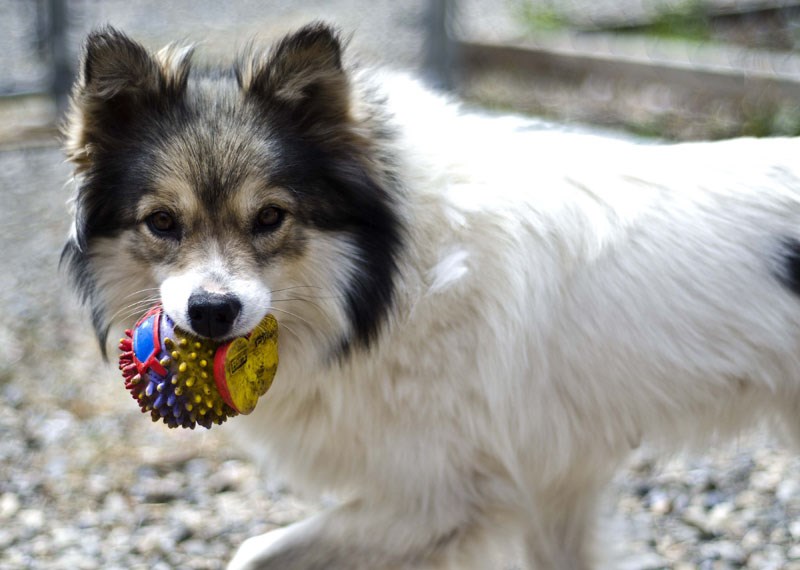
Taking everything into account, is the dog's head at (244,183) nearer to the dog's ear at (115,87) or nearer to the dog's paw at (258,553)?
the dog's ear at (115,87)

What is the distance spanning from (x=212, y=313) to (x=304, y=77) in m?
0.71

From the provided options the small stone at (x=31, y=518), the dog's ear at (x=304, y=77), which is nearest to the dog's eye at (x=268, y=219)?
the dog's ear at (x=304, y=77)

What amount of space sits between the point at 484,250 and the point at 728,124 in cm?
426

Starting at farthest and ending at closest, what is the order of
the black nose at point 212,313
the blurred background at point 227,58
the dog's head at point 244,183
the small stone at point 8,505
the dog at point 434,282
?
the small stone at point 8,505 → the blurred background at point 227,58 → the dog at point 434,282 → the dog's head at point 244,183 → the black nose at point 212,313

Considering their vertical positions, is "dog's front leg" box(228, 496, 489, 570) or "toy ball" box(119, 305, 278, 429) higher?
"toy ball" box(119, 305, 278, 429)

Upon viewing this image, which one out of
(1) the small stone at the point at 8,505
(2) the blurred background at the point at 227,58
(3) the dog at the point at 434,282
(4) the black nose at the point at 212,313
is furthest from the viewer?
(1) the small stone at the point at 8,505

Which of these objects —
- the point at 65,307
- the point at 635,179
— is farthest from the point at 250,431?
the point at 65,307

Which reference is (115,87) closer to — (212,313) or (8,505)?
(212,313)

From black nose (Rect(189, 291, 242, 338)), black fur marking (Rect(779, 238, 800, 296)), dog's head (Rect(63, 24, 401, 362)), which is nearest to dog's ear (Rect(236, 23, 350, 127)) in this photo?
dog's head (Rect(63, 24, 401, 362))

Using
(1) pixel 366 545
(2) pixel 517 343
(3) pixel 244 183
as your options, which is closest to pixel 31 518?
(1) pixel 366 545

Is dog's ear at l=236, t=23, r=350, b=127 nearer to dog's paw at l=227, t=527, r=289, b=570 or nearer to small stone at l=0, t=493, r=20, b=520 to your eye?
dog's paw at l=227, t=527, r=289, b=570

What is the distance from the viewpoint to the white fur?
2.74 meters

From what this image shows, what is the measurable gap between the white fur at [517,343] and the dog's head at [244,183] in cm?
6

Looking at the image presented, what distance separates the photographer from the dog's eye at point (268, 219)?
8.52ft
